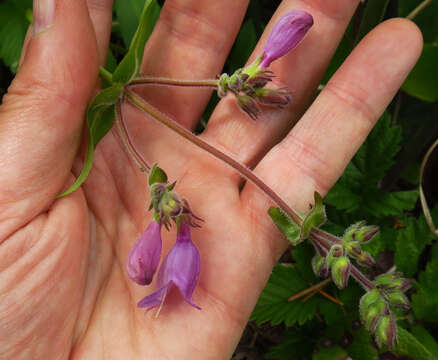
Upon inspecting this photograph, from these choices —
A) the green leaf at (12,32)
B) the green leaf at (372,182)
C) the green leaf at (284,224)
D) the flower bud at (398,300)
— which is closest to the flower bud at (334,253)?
the green leaf at (284,224)

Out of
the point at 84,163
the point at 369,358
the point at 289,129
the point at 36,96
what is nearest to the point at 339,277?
the point at 369,358

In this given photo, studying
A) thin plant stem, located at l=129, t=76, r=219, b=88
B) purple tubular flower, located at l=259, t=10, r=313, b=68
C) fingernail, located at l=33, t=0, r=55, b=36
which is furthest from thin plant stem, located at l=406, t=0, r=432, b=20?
fingernail, located at l=33, t=0, r=55, b=36

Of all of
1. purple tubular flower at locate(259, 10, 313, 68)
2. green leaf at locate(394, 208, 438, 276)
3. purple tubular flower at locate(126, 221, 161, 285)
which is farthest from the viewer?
green leaf at locate(394, 208, 438, 276)

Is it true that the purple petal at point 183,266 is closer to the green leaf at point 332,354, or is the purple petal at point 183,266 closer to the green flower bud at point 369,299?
the green flower bud at point 369,299

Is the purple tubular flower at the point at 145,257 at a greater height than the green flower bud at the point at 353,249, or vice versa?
the green flower bud at the point at 353,249

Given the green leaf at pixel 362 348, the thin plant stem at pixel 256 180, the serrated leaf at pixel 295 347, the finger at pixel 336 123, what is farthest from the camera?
the serrated leaf at pixel 295 347

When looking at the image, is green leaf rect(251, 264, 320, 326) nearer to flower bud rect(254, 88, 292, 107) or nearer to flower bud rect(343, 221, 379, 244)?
flower bud rect(343, 221, 379, 244)

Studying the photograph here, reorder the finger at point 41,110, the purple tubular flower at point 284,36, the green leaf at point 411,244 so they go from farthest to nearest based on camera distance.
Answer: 1. the green leaf at point 411,244
2. the purple tubular flower at point 284,36
3. the finger at point 41,110
